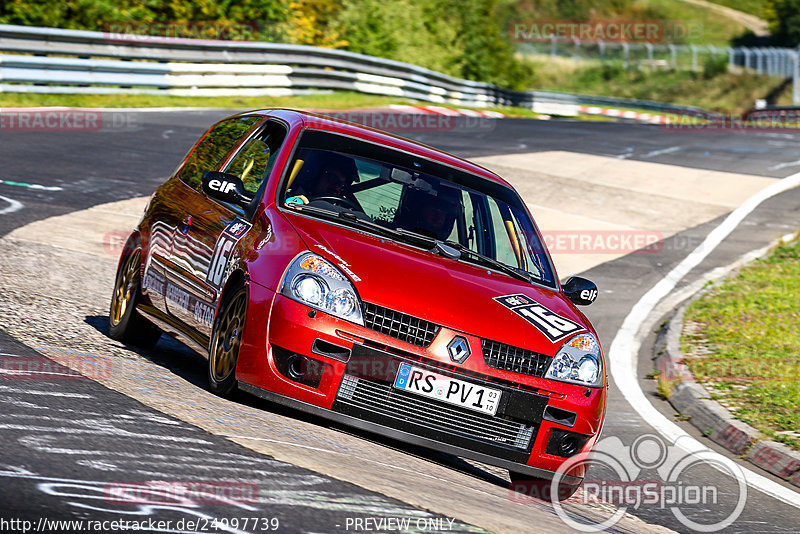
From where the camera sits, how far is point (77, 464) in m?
4.23

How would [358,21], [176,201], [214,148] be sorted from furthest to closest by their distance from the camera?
[358,21] < [214,148] < [176,201]

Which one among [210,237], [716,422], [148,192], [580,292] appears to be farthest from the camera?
[148,192]

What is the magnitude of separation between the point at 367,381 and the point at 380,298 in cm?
40

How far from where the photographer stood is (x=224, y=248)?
625 cm

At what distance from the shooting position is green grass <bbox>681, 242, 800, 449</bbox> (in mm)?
8422

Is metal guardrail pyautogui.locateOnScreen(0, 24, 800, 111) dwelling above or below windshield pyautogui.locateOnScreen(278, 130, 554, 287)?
above

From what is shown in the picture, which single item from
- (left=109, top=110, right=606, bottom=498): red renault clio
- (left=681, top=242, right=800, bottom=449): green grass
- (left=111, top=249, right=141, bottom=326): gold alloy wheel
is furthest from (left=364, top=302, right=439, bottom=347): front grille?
(left=681, top=242, right=800, bottom=449): green grass

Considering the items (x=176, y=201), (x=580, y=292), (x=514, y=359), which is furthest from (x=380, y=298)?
(x=176, y=201)

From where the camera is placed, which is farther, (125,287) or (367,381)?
(125,287)

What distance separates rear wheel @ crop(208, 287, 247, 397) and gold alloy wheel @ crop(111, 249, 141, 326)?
140 centimetres

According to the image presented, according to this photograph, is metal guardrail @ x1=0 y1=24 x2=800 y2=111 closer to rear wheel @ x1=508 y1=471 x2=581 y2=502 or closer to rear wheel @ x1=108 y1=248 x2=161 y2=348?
rear wheel @ x1=108 y1=248 x2=161 y2=348

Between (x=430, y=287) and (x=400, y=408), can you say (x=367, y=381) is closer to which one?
(x=400, y=408)

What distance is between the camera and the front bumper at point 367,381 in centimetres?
542

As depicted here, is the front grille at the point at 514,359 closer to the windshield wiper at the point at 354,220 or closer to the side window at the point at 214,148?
the windshield wiper at the point at 354,220
